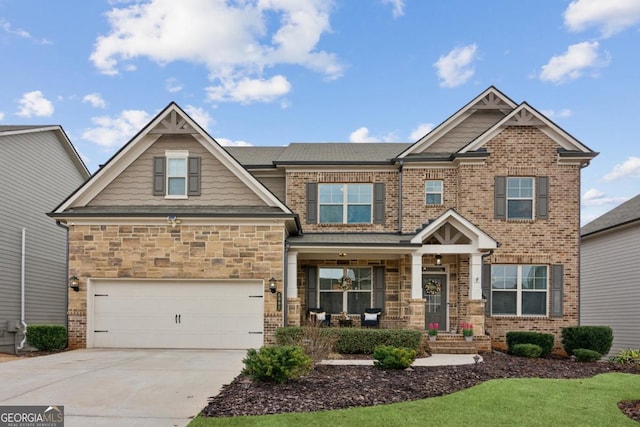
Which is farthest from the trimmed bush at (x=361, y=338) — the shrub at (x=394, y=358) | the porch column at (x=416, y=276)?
the shrub at (x=394, y=358)

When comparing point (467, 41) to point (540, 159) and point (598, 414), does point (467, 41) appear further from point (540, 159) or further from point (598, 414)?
point (598, 414)

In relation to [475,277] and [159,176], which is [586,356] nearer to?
[475,277]

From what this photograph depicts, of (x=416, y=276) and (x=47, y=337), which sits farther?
(x=416, y=276)

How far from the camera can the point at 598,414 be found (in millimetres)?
6949

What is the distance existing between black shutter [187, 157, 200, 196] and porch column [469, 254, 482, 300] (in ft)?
28.1

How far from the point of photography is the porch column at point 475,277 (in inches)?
579

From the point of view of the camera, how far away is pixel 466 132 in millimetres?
17391

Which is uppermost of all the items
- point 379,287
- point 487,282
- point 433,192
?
point 433,192

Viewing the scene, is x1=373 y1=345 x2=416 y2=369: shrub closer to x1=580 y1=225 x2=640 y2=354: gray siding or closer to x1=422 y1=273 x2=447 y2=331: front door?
x1=422 y1=273 x2=447 y2=331: front door

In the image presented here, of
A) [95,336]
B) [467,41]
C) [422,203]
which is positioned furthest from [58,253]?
[467,41]

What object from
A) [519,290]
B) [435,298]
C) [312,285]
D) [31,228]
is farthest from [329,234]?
[31,228]

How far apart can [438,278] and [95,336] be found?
10862 mm

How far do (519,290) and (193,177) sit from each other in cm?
1109

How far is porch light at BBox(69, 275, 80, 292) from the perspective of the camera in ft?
45.7
